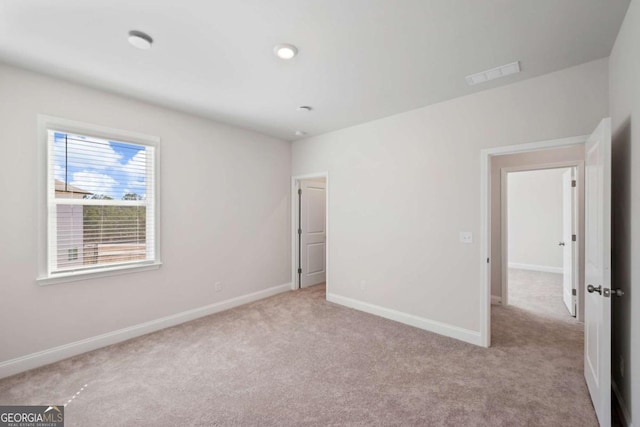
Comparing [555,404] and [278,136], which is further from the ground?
[278,136]

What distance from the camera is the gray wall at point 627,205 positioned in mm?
1637

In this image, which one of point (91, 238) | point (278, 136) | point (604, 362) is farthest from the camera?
point (278, 136)

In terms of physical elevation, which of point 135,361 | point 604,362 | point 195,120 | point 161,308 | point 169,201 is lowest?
point 135,361

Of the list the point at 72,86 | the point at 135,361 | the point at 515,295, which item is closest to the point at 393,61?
the point at 72,86

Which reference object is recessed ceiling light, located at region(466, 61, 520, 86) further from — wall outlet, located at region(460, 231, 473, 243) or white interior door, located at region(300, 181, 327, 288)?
white interior door, located at region(300, 181, 327, 288)

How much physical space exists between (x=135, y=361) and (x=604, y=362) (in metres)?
3.69

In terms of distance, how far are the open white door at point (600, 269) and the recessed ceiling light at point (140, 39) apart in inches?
124

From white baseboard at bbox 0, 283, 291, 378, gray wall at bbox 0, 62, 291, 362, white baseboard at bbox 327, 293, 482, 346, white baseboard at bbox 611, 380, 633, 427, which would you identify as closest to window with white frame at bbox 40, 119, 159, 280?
gray wall at bbox 0, 62, 291, 362

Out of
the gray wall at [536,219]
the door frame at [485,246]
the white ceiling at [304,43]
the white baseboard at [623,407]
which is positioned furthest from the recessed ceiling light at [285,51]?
the gray wall at [536,219]

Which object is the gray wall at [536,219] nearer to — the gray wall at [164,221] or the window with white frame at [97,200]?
the gray wall at [164,221]

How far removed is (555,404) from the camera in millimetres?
2062

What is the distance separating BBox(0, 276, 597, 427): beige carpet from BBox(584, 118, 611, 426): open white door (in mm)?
254

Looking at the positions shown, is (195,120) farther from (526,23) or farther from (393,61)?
(526,23)

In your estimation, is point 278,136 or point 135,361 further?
point 278,136
